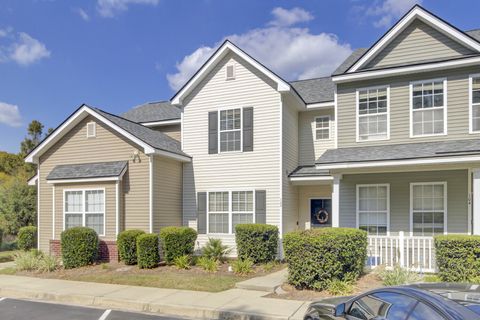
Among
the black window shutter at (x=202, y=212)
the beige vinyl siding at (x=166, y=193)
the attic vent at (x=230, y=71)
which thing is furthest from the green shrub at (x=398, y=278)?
the attic vent at (x=230, y=71)

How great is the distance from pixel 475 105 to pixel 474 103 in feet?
0.23

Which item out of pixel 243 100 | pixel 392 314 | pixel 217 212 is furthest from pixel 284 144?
pixel 392 314

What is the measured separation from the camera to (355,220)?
13.4 m

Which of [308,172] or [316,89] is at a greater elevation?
[316,89]

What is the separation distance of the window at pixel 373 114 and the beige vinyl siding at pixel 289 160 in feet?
9.10

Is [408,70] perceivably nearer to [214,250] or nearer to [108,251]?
[214,250]

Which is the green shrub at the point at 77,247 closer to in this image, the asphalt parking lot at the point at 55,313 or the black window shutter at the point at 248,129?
the asphalt parking lot at the point at 55,313

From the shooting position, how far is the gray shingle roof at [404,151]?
11.1m

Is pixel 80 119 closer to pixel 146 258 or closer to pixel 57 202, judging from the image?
pixel 57 202

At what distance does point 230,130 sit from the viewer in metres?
15.5

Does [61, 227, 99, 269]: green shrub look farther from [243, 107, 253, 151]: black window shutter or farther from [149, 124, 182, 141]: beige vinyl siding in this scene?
[243, 107, 253, 151]: black window shutter

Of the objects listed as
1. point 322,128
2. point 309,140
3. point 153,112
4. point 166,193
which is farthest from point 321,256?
point 153,112

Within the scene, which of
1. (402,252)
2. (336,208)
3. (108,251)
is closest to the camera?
(402,252)

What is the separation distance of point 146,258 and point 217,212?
11.7ft
